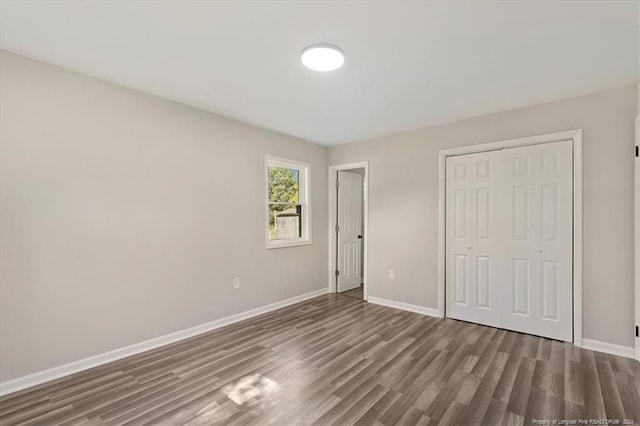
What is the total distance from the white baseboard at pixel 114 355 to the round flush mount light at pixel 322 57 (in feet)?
9.65

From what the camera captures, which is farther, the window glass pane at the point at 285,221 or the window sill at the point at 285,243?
the window glass pane at the point at 285,221

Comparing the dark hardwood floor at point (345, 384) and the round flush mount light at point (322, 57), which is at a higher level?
the round flush mount light at point (322, 57)

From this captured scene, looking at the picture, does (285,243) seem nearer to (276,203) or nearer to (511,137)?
(276,203)

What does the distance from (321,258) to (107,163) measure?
3241 millimetres

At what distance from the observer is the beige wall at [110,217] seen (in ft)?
7.26

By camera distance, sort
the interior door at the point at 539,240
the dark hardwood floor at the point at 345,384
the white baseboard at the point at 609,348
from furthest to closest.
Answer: the interior door at the point at 539,240
the white baseboard at the point at 609,348
the dark hardwood floor at the point at 345,384

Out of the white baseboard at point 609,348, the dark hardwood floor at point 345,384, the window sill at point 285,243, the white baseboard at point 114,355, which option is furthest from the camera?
the window sill at point 285,243

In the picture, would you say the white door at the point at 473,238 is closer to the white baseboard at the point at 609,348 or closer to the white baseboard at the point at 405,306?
the white baseboard at the point at 405,306

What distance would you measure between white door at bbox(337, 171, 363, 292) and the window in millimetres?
699

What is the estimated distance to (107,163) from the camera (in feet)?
8.65

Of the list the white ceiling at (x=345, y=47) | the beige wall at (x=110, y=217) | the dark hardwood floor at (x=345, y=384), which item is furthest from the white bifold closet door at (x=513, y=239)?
the beige wall at (x=110, y=217)

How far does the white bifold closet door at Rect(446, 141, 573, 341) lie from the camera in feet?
9.98

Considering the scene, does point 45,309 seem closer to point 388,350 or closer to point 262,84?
point 262,84

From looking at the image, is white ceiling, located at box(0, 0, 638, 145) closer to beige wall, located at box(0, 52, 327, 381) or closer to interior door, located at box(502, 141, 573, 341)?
beige wall, located at box(0, 52, 327, 381)
